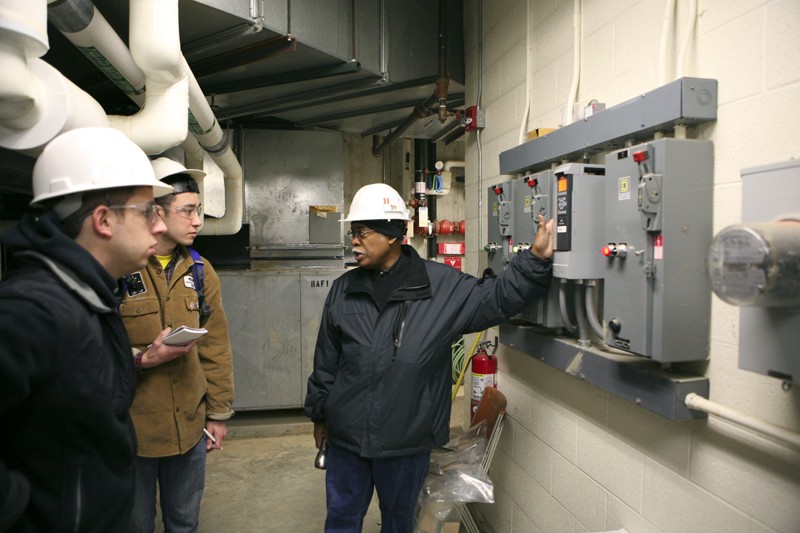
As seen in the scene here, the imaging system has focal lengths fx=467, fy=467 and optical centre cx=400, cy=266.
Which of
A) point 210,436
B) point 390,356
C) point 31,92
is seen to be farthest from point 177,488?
point 31,92

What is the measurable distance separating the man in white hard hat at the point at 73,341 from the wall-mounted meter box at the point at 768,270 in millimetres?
1213

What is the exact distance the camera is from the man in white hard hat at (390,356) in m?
1.63

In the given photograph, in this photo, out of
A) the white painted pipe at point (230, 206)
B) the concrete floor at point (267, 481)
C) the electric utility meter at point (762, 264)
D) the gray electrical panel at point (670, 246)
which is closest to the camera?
the electric utility meter at point (762, 264)

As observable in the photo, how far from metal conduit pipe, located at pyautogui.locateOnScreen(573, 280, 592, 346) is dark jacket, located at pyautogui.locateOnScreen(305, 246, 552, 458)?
0.32 feet

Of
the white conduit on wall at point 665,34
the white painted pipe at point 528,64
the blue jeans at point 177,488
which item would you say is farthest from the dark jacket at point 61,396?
the white painted pipe at point 528,64

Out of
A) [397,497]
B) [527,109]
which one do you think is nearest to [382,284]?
[397,497]

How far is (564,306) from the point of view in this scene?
153cm

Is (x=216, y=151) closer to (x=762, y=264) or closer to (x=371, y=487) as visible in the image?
(x=371, y=487)

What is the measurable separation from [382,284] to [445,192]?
2893mm

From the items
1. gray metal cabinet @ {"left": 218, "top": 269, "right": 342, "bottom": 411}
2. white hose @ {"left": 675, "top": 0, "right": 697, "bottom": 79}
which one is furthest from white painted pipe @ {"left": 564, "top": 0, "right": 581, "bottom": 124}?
gray metal cabinet @ {"left": 218, "top": 269, "right": 342, "bottom": 411}

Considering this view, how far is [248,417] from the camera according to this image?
3840 mm

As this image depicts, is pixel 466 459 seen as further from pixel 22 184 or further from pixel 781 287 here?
pixel 22 184

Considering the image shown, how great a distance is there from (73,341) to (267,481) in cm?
242

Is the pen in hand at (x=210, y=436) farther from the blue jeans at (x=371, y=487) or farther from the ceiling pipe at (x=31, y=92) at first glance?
the ceiling pipe at (x=31, y=92)
